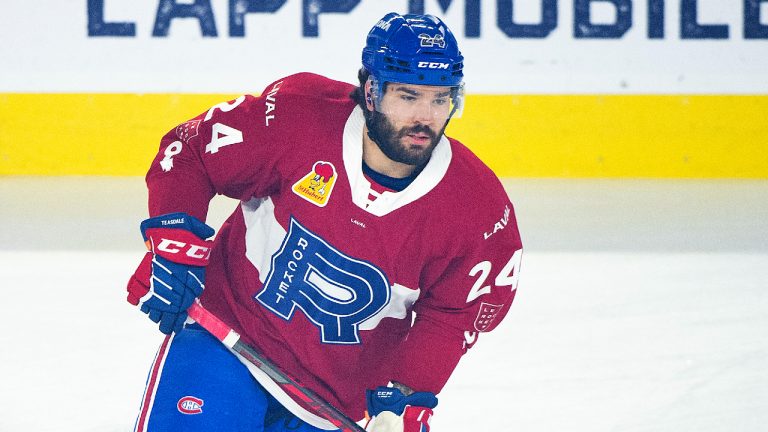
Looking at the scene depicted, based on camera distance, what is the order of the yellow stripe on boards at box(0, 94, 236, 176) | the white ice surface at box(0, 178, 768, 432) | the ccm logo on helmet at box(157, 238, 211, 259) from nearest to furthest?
the ccm logo on helmet at box(157, 238, 211, 259), the white ice surface at box(0, 178, 768, 432), the yellow stripe on boards at box(0, 94, 236, 176)

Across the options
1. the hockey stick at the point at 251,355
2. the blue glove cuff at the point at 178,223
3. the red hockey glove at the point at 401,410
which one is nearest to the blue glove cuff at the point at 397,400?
the red hockey glove at the point at 401,410

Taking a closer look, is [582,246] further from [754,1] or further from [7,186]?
[7,186]

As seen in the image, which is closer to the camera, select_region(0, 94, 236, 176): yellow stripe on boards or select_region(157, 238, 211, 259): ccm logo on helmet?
select_region(157, 238, 211, 259): ccm logo on helmet

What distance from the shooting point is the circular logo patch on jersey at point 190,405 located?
221 cm

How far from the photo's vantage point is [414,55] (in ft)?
7.14

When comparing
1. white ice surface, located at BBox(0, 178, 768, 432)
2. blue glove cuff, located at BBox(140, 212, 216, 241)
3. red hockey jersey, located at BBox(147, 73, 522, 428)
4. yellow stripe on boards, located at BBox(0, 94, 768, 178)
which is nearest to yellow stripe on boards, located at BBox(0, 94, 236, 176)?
yellow stripe on boards, located at BBox(0, 94, 768, 178)

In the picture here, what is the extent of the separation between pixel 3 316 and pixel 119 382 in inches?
30.4

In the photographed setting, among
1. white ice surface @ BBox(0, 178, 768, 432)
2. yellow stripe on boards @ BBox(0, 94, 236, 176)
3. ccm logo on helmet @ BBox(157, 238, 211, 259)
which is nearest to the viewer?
ccm logo on helmet @ BBox(157, 238, 211, 259)

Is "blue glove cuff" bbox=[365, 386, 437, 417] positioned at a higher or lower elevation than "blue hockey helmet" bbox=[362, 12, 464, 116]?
lower

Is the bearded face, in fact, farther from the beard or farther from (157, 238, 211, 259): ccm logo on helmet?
(157, 238, 211, 259): ccm logo on helmet

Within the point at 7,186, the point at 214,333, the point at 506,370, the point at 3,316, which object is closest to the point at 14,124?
the point at 7,186

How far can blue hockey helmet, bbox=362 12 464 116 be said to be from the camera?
2.18 meters

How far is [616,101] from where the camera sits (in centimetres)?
679

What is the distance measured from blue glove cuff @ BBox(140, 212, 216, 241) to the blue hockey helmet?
14.3 inches
